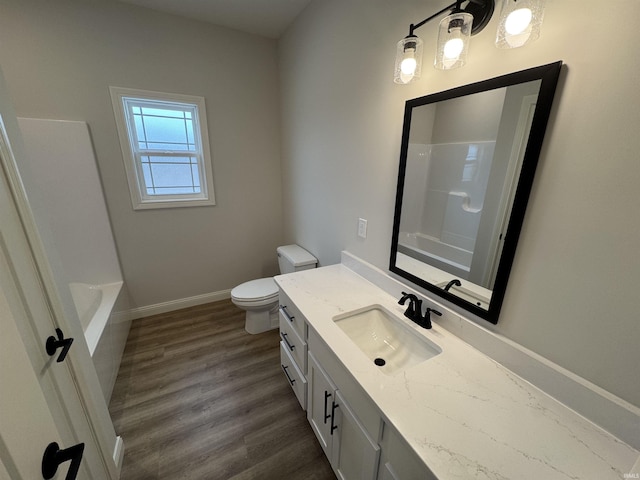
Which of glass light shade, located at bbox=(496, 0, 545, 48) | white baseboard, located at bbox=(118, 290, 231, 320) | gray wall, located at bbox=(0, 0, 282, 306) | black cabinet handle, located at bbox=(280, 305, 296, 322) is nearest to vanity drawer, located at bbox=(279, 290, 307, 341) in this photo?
black cabinet handle, located at bbox=(280, 305, 296, 322)

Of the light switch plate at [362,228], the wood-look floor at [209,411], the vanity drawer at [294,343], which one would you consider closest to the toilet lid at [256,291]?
the wood-look floor at [209,411]

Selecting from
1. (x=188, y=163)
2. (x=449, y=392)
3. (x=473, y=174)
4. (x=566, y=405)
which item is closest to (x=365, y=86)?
(x=473, y=174)

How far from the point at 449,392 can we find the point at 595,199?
73cm

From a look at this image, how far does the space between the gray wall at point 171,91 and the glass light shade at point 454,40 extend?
6.73 feet

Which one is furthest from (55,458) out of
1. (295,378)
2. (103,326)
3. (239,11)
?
(239,11)

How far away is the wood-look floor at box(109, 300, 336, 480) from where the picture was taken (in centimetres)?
134

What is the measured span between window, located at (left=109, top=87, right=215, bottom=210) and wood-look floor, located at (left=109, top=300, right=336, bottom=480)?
4.29ft

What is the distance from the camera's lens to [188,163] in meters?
2.51

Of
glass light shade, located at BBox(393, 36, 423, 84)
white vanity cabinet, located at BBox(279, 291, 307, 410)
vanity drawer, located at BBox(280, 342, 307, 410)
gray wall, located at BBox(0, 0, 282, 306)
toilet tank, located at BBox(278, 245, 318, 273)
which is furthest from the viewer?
toilet tank, located at BBox(278, 245, 318, 273)

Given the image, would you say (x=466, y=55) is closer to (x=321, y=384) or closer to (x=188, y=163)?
(x=321, y=384)

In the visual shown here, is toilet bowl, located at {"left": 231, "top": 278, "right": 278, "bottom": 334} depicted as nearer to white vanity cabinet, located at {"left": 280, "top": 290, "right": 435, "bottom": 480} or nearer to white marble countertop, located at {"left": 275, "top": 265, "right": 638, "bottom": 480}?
white vanity cabinet, located at {"left": 280, "top": 290, "right": 435, "bottom": 480}

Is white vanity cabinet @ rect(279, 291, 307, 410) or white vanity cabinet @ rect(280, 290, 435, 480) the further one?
white vanity cabinet @ rect(279, 291, 307, 410)

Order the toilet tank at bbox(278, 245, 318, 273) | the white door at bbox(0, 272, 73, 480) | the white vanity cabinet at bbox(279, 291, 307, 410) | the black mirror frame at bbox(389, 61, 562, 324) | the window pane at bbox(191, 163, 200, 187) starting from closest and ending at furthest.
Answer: the white door at bbox(0, 272, 73, 480), the black mirror frame at bbox(389, 61, 562, 324), the white vanity cabinet at bbox(279, 291, 307, 410), the toilet tank at bbox(278, 245, 318, 273), the window pane at bbox(191, 163, 200, 187)

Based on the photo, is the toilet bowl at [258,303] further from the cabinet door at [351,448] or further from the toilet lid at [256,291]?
the cabinet door at [351,448]
